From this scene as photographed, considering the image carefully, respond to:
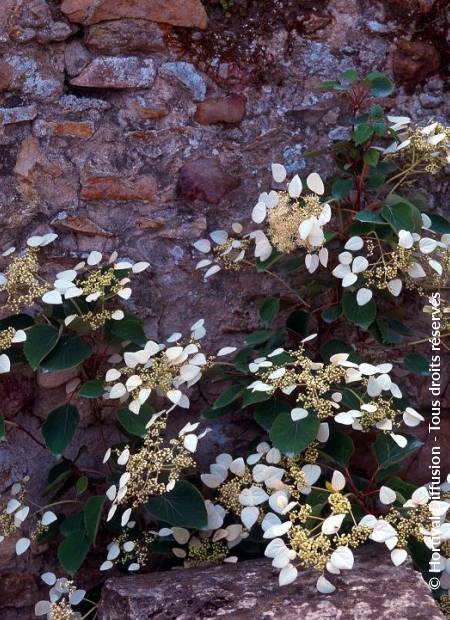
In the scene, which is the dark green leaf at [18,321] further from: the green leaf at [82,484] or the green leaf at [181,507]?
the green leaf at [181,507]

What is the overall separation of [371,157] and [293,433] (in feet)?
2.19

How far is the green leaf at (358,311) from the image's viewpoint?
1769mm

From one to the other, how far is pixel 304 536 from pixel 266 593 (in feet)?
0.50

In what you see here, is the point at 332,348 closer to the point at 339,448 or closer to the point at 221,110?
the point at 339,448

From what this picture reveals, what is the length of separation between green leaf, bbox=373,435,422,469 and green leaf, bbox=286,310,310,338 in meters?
0.36

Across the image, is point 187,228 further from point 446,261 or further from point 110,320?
point 446,261

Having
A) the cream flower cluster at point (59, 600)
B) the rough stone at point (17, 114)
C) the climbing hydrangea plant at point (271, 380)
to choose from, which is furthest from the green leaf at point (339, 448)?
the rough stone at point (17, 114)

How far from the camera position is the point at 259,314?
200 cm

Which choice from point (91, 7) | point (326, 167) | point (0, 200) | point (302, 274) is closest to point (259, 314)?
point (302, 274)

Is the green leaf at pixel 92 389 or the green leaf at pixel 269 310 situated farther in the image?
the green leaf at pixel 269 310

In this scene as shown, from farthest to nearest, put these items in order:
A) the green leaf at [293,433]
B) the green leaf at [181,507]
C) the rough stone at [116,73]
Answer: the rough stone at [116,73]
the green leaf at [181,507]
the green leaf at [293,433]

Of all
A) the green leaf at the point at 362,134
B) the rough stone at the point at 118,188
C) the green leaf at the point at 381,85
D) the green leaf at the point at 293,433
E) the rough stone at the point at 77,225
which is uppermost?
the green leaf at the point at 381,85

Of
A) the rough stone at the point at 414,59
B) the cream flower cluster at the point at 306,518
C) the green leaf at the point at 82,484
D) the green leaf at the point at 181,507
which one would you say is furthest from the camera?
the rough stone at the point at 414,59
